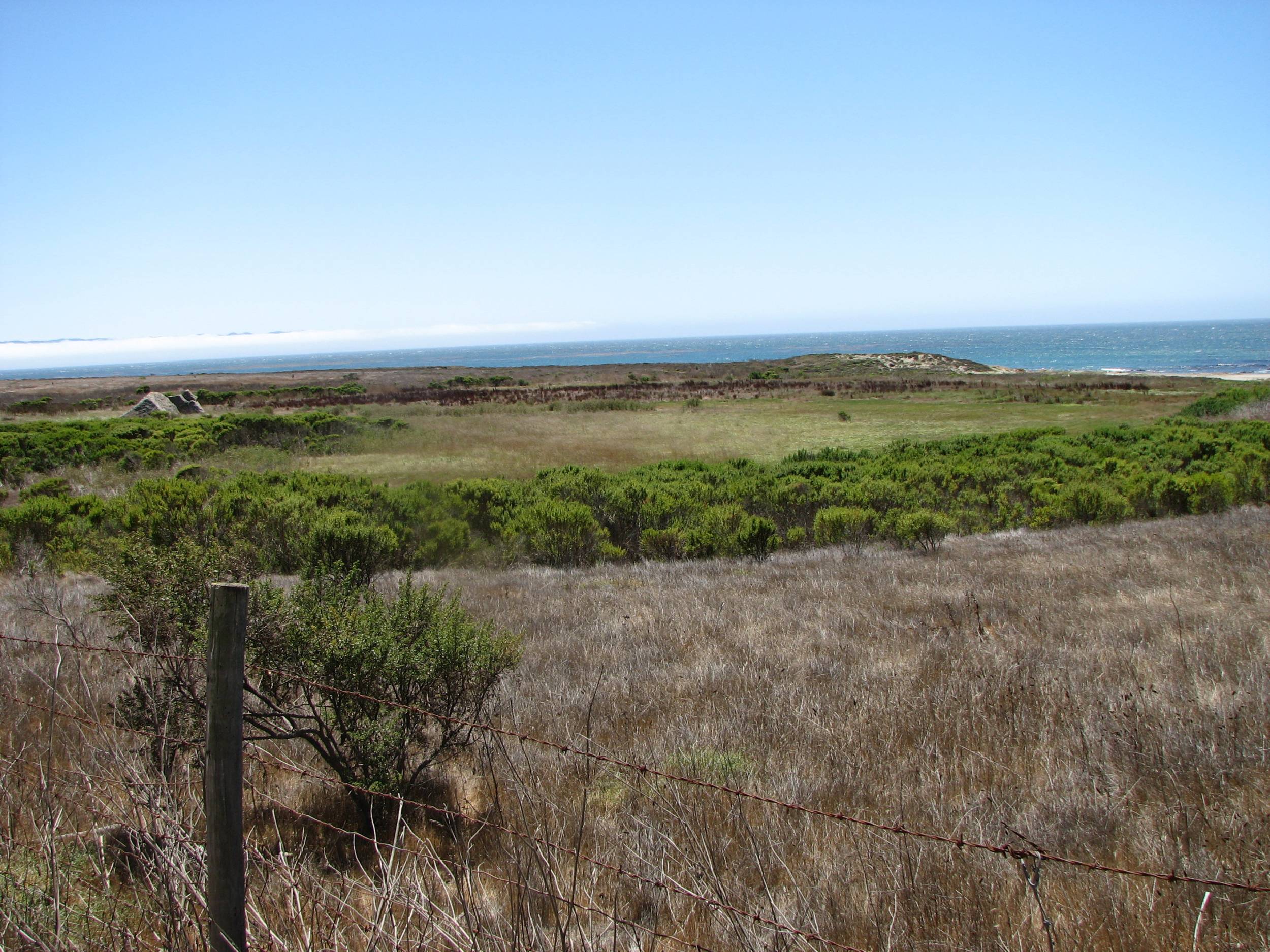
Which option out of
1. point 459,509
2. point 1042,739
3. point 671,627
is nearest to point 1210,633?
point 1042,739

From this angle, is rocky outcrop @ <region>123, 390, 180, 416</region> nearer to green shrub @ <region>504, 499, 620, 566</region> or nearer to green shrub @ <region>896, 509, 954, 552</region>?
green shrub @ <region>504, 499, 620, 566</region>

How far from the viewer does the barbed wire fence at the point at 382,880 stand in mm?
2438

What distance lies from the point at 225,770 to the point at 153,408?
43.3 meters

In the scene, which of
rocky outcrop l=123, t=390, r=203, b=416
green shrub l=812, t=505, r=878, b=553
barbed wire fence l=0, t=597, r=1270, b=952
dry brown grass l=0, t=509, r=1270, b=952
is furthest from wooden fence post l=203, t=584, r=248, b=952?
rocky outcrop l=123, t=390, r=203, b=416

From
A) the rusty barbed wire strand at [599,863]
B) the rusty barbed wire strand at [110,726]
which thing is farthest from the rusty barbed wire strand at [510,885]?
the rusty barbed wire strand at [110,726]

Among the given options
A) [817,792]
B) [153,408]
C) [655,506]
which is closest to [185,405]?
[153,408]

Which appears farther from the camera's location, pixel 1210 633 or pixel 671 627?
pixel 671 627

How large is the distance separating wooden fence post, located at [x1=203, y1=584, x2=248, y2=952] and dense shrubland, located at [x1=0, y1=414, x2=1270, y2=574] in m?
7.52

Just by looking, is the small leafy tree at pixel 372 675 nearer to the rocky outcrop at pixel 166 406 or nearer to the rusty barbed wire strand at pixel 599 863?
the rusty barbed wire strand at pixel 599 863

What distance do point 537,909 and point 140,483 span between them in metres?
12.9

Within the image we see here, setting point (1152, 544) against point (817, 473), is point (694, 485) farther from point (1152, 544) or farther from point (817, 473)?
point (1152, 544)

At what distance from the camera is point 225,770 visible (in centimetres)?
231

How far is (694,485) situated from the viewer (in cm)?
1638

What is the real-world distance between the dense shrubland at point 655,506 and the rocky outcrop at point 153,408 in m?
21.1
